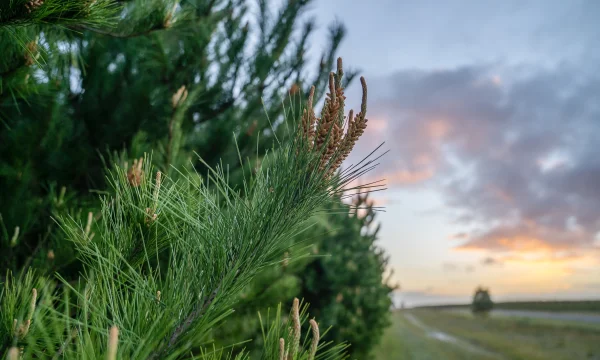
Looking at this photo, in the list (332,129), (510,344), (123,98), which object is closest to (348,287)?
(123,98)

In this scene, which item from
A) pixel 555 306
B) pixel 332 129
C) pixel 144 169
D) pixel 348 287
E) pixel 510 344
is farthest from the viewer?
pixel 555 306

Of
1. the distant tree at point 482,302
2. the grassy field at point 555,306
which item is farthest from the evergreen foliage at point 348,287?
the distant tree at point 482,302

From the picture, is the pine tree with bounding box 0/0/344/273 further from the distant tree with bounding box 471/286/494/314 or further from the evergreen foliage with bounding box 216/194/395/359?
the distant tree with bounding box 471/286/494/314

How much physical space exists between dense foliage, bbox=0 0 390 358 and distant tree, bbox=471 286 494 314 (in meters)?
46.2

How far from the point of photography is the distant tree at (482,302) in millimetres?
49281

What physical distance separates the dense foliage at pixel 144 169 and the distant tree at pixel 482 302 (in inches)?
1819

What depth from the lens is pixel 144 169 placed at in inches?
83.4

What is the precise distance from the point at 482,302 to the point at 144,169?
53.0 m

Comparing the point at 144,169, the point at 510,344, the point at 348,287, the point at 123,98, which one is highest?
the point at 123,98

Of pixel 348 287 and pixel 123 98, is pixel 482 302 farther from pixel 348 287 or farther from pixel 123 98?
pixel 123 98

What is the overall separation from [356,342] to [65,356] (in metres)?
9.00

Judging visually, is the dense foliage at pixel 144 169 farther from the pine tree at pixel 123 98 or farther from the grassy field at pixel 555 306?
the grassy field at pixel 555 306

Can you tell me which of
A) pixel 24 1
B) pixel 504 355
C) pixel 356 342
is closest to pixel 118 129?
pixel 24 1

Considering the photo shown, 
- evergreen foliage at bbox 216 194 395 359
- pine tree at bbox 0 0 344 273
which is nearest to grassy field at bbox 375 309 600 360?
evergreen foliage at bbox 216 194 395 359
